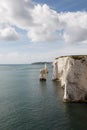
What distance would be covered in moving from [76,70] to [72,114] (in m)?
12.3

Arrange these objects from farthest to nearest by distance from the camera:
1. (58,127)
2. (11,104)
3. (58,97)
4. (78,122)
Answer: (58,97) → (11,104) → (78,122) → (58,127)

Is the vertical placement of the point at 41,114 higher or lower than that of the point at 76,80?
lower

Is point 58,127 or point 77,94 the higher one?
point 77,94

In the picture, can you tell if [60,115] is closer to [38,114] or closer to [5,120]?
[38,114]

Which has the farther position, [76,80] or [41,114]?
[76,80]

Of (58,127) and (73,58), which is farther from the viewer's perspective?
(73,58)

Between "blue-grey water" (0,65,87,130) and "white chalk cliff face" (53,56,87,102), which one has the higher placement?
"white chalk cliff face" (53,56,87,102)

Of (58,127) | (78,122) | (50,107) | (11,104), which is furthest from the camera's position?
(11,104)

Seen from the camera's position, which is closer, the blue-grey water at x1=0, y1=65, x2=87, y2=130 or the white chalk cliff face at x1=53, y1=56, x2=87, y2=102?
the blue-grey water at x1=0, y1=65, x2=87, y2=130

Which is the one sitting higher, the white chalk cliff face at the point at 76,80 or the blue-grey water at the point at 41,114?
the white chalk cliff face at the point at 76,80

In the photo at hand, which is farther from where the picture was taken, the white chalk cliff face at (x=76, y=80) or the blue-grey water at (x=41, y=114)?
the white chalk cliff face at (x=76, y=80)

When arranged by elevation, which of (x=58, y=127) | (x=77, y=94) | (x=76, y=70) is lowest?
(x=58, y=127)

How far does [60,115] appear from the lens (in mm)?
38656

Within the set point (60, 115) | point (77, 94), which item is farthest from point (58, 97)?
point (60, 115)
